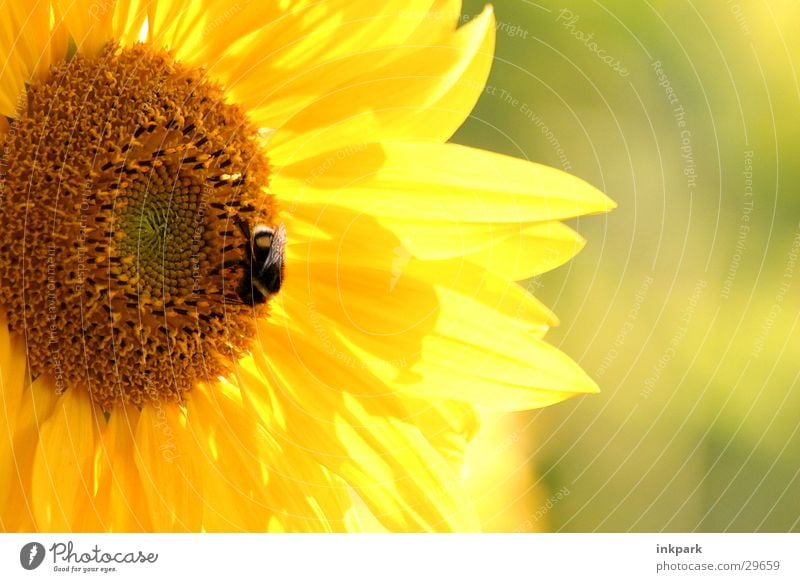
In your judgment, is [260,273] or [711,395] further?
[711,395]

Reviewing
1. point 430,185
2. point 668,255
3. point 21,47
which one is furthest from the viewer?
point 668,255

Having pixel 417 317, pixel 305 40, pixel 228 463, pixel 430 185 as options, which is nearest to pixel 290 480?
pixel 228 463

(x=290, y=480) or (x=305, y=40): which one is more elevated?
(x=305, y=40)

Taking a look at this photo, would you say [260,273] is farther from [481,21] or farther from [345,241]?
[481,21]

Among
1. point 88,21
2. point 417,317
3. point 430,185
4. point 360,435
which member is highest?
point 88,21

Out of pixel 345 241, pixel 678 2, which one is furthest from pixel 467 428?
pixel 678 2
